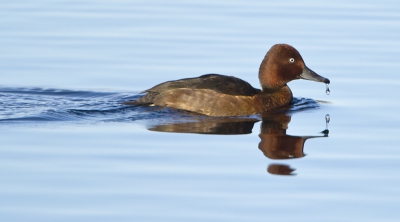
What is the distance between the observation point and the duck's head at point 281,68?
11.9 m

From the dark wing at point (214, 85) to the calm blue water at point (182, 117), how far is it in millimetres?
356

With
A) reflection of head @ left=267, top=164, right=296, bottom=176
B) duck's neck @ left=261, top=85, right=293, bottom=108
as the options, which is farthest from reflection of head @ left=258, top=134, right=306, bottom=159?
duck's neck @ left=261, top=85, right=293, bottom=108

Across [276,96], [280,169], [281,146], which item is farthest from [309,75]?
[280,169]

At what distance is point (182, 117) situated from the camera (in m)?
10.8

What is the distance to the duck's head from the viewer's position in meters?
11.9

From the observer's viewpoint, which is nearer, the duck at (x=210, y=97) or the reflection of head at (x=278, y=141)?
the reflection of head at (x=278, y=141)

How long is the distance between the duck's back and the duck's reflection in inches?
10.3

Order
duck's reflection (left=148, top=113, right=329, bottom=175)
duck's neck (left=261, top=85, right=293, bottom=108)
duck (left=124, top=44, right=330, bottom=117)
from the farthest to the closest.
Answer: duck's neck (left=261, top=85, right=293, bottom=108), duck (left=124, top=44, right=330, bottom=117), duck's reflection (left=148, top=113, right=329, bottom=175)

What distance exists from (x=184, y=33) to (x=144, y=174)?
7.85 metres

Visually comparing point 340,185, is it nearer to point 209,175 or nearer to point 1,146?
point 209,175

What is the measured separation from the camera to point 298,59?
472 inches

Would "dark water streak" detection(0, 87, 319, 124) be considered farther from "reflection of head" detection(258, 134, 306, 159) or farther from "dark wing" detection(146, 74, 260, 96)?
"reflection of head" detection(258, 134, 306, 159)

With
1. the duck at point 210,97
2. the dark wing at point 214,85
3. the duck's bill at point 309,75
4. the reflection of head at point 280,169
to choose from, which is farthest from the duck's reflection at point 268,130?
the duck's bill at point 309,75

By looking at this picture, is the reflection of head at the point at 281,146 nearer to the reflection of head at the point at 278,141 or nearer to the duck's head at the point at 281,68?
the reflection of head at the point at 278,141
